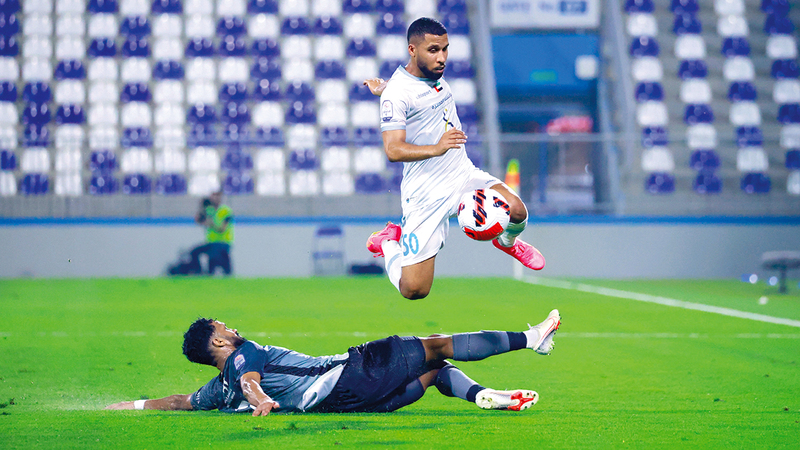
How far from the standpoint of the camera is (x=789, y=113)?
803 inches

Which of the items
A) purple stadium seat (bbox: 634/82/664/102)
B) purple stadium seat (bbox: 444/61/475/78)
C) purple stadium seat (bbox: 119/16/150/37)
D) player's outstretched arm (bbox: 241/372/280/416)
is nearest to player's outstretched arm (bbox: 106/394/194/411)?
player's outstretched arm (bbox: 241/372/280/416)

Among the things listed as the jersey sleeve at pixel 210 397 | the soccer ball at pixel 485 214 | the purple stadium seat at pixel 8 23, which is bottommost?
the jersey sleeve at pixel 210 397

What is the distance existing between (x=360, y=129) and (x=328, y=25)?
2976mm

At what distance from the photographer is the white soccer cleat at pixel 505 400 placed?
4.77m

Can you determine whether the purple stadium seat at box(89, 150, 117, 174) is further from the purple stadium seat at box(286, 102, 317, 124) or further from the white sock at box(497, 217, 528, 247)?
the white sock at box(497, 217, 528, 247)

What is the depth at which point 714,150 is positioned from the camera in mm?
18047

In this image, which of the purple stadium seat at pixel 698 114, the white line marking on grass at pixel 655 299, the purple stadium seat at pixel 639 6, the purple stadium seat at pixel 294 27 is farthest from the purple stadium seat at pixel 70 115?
the purple stadium seat at pixel 698 114

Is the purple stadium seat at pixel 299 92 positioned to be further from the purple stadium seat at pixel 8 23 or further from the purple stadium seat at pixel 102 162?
the purple stadium seat at pixel 8 23

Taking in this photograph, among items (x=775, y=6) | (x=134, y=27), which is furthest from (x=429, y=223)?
(x=775, y=6)

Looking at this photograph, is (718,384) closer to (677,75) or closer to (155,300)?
(155,300)

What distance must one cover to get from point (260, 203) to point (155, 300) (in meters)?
5.56

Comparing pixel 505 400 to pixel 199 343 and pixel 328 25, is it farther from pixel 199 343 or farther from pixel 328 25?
pixel 328 25

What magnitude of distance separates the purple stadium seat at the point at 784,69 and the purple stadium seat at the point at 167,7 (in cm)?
1388

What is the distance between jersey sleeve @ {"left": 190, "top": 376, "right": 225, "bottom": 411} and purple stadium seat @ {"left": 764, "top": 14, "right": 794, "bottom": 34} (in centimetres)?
2014
